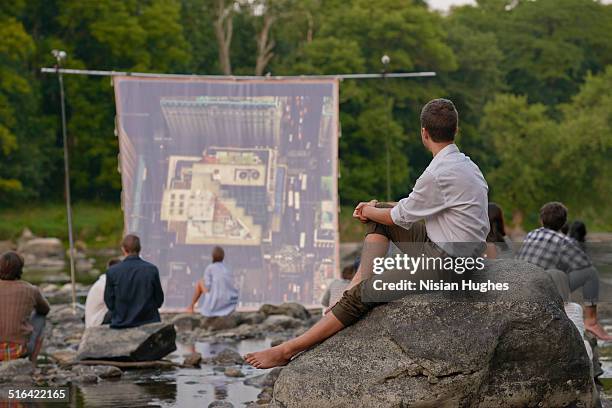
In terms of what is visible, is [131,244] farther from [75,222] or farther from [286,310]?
[75,222]

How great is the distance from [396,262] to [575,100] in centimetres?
5623

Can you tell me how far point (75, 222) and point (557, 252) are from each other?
43.8 meters

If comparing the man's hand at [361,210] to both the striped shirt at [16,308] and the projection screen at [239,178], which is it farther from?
the projection screen at [239,178]

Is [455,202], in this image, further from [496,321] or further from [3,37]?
[3,37]

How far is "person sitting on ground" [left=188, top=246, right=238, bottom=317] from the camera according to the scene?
18406 millimetres

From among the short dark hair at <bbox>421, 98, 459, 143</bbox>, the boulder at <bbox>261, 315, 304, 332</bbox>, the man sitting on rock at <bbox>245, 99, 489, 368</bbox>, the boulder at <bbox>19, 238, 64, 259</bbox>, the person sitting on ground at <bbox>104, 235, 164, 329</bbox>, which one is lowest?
the boulder at <bbox>19, 238, 64, 259</bbox>

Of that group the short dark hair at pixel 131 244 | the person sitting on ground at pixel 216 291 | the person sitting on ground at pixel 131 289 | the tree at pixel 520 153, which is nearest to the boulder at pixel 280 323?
the person sitting on ground at pixel 216 291

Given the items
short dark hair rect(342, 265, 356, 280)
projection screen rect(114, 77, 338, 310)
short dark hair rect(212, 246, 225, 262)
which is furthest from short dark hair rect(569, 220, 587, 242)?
projection screen rect(114, 77, 338, 310)

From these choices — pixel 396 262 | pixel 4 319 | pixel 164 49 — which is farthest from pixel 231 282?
pixel 164 49

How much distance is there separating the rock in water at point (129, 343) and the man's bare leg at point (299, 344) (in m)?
5.46

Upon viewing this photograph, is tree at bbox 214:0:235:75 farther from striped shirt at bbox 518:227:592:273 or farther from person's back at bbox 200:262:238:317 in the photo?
striped shirt at bbox 518:227:592:273

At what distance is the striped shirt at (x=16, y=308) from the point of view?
1291 centimetres

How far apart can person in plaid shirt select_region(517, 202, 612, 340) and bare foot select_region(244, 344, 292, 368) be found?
3.28m

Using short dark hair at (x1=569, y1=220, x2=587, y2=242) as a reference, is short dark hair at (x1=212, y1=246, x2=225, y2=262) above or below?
below
